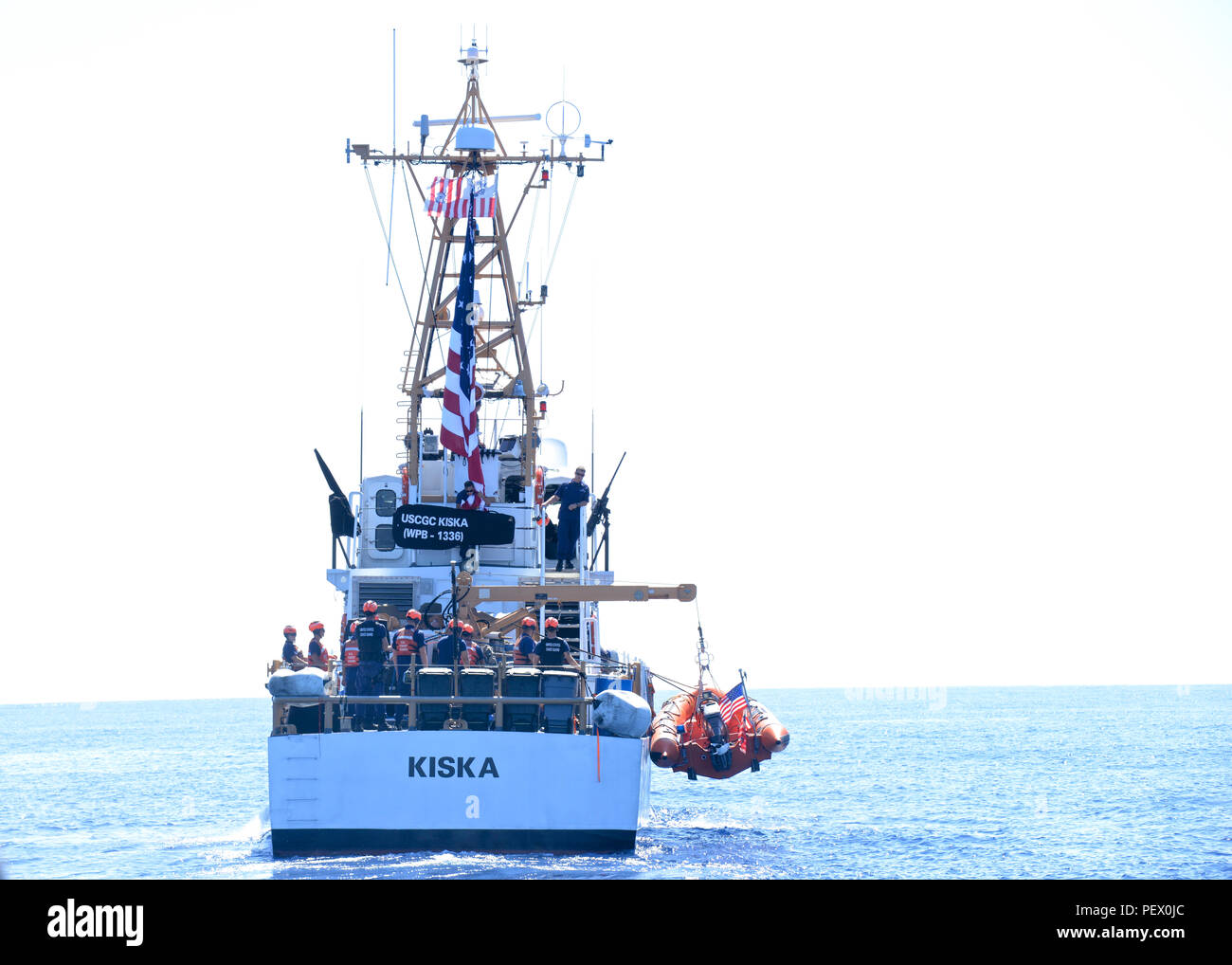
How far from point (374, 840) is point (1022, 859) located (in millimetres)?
11078

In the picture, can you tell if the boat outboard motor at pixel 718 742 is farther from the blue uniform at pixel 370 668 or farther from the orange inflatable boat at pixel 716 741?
the blue uniform at pixel 370 668

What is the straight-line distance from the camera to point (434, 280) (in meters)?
27.1

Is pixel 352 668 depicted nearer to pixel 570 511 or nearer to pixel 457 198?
pixel 570 511

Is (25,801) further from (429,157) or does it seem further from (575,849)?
(575,849)

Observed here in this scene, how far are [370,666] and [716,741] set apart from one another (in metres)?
6.12

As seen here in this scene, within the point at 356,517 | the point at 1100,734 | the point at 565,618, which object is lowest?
the point at 1100,734

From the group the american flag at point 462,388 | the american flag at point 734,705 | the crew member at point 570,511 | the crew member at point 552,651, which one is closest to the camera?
the crew member at point 552,651

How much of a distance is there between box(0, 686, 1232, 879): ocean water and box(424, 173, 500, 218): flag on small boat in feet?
38.4

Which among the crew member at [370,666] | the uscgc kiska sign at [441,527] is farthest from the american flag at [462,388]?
the crew member at [370,666]

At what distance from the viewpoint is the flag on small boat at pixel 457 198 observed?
26500mm

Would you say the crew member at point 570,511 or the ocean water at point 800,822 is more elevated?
the crew member at point 570,511

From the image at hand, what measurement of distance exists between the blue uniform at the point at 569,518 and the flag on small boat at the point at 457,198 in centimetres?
539

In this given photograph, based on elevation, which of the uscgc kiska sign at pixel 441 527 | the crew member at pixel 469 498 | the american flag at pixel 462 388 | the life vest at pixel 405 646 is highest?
the american flag at pixel 462 388
